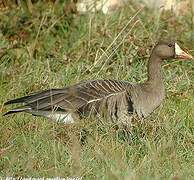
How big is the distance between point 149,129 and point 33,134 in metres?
1.03

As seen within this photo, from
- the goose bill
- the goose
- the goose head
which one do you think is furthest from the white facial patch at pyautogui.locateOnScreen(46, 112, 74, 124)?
the goose bill

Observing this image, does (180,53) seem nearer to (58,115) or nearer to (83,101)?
(83,101)

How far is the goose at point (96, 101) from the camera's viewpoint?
7.41 m

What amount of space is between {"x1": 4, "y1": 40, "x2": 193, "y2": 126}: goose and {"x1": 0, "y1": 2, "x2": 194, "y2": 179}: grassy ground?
0.51 ft

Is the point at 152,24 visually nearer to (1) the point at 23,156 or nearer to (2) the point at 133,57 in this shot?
(2) the point at 133,57

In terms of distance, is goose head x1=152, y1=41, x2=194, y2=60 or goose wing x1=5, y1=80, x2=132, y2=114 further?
goose head x1=152, y1=41, x2=194, y2=60

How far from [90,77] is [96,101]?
1.36 m

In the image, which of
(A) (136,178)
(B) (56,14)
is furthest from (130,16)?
(A) (136,178)

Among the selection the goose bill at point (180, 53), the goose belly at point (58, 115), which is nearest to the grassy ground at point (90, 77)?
the goose belly at point (58, 115)

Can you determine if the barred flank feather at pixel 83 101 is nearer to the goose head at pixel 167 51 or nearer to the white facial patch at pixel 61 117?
the white facial patch at pixel 61 117

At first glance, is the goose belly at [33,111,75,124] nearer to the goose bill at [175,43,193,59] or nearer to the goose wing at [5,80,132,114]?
the goose wing at [5,80,132,114]

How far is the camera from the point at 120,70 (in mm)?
9195

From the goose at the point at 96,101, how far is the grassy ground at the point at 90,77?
0.51 feet

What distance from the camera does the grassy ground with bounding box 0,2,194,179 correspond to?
6.07 m
